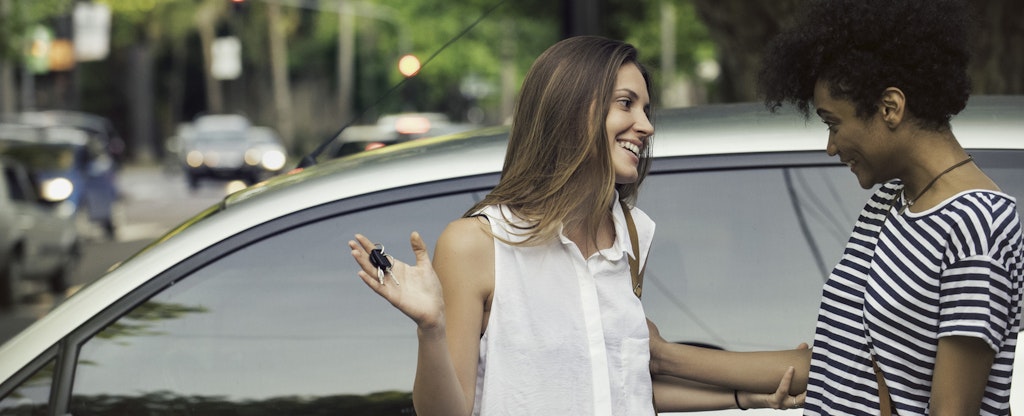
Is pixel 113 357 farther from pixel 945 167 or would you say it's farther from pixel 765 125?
pixel 945 167

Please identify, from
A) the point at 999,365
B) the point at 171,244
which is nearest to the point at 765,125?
the point at 999,365

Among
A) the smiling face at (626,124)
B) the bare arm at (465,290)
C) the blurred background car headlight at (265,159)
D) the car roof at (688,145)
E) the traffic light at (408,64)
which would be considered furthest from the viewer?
the blurred background car headlight at (265,159)

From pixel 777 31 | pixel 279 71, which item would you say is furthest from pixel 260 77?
pixel 777 31

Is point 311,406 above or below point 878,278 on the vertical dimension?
below

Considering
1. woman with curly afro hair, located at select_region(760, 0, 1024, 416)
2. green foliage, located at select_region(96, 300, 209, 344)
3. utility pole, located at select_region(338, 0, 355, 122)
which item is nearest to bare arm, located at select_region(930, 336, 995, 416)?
woman with curly afro hair, located at select_region(760, 0, 1024, 416)

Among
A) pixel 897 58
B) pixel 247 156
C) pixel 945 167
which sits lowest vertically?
pixel 945 167

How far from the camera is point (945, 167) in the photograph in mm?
1933

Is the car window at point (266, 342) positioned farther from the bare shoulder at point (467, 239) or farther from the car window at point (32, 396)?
the bare shoulder at point (467, 239)

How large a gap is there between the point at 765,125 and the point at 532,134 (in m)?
0.79

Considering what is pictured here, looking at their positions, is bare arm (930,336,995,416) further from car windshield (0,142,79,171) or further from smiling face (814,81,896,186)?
car windshield (0,142,79,171)

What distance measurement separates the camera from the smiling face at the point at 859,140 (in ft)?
6.45

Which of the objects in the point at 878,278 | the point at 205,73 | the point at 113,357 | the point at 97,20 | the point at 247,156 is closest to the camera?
the point at 878,278

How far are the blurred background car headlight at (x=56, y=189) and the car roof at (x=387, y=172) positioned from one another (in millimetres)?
12821

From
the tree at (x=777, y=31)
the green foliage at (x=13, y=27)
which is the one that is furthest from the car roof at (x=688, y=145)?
the green foliage at (x=13, y=27)
